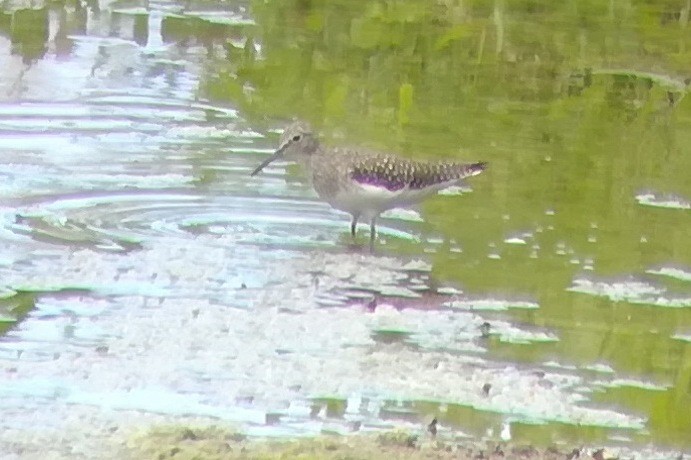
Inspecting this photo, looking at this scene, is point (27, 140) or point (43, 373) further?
point (27, 140)

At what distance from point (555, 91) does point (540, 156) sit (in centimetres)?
206

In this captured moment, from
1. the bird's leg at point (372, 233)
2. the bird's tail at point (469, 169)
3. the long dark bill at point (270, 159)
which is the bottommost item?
the bird's leg at point (372, 233)

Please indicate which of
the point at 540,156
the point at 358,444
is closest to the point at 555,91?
the point at 540,156

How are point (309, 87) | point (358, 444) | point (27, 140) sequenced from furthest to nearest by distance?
point (309, 87), point (27, 140), point (358, 444)

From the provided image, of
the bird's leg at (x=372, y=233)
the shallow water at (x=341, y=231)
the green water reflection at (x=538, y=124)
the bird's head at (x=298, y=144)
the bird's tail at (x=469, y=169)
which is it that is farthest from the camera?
the bird's head at (x=298, y=144)

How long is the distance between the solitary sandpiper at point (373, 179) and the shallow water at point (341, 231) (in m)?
0.18

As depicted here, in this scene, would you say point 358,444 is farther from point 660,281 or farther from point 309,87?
point 309,87

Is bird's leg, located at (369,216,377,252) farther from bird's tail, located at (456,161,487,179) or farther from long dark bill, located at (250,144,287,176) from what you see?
long dark bill, located at (250,144,287,176)

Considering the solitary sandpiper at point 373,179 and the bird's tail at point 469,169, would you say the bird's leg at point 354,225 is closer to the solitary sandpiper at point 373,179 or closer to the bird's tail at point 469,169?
the solitary sandpiper at point 373,179

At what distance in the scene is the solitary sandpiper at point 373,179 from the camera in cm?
859

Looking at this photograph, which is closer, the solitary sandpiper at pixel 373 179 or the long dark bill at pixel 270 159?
the solitary sandpiper at pixel 373 179

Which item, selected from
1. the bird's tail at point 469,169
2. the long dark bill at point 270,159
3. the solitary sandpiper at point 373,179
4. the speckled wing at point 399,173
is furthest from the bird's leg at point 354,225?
the long dark bill at point 270,159

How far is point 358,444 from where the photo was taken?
577 centimetres

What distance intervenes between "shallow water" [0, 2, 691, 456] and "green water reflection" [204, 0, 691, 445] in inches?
1.1
